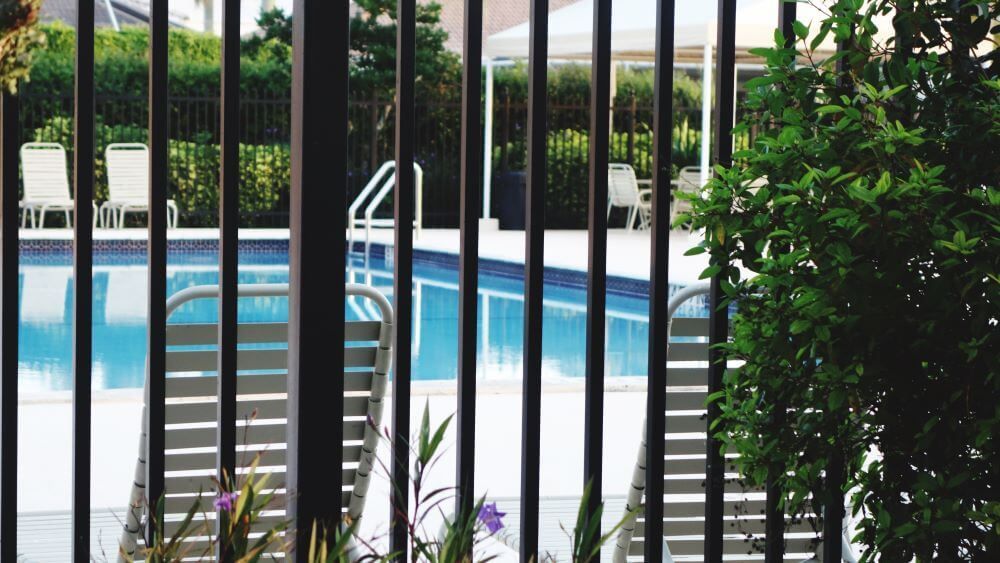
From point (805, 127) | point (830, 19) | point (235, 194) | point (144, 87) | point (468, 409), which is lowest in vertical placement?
point (468, 409)

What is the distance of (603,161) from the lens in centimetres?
186

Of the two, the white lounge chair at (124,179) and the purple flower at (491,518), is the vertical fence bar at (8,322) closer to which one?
the purple flower at (491,518)

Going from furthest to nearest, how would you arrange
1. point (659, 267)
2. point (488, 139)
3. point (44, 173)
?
point (488, 139)
point (44, 173)
point (659, 267)

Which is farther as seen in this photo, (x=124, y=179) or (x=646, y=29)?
(x=124, y=179)

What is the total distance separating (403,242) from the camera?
1746 millimetres

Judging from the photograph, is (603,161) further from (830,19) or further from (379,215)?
(379,215)

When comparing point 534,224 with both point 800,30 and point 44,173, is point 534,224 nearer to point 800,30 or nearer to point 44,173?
point 800,30

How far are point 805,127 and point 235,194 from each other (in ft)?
2.81

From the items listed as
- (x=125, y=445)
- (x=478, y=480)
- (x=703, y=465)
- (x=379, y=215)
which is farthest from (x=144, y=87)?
(x=703, y=465)

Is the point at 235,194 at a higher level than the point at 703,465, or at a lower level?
higher

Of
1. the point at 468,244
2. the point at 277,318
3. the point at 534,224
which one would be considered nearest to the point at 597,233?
the point at 534,224

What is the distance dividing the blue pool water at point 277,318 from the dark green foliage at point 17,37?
6.81 metres

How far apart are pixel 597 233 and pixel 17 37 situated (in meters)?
0.84

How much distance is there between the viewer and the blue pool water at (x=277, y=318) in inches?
372
